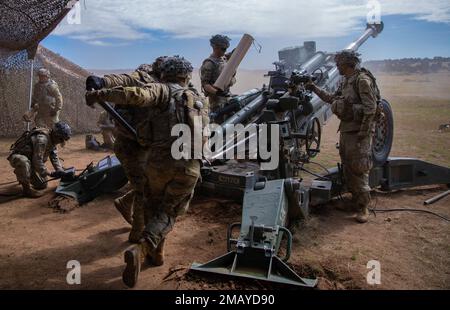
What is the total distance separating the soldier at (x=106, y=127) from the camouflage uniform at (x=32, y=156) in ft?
10.9

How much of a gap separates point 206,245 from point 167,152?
1369 millimetres

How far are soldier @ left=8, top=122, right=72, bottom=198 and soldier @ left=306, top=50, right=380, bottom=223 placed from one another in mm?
3720

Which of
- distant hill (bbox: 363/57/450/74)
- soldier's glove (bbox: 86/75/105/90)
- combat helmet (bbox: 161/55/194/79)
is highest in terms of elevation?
combat helmet (bbox: 161/55/194/79)

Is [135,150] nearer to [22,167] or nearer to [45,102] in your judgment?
[22,167]

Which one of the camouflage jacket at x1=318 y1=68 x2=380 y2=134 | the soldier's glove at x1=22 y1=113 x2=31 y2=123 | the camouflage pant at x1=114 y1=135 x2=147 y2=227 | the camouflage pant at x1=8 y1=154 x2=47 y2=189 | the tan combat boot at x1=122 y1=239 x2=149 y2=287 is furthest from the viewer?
the soldier's glove at x1=22 y1=113 x2=31 y2=123

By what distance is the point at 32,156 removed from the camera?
6.20 meters

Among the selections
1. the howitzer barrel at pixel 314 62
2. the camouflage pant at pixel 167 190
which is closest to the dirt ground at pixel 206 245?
the camouflage pant at pixel 167 190

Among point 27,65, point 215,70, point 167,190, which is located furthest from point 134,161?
point 27,65

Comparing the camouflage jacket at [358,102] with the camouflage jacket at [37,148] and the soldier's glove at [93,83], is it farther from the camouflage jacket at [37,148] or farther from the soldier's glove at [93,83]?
the camouflage jacket at [37,148]

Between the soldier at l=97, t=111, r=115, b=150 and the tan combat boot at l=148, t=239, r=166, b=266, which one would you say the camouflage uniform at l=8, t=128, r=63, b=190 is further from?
the soldier at l=97, t=111, r=115, b=150

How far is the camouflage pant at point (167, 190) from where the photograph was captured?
12.3 feet

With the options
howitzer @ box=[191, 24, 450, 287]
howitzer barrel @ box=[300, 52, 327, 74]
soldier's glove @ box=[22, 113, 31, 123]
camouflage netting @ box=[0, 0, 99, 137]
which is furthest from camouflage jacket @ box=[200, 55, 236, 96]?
soldier's glove @ box=[22, 113, 31, 123]

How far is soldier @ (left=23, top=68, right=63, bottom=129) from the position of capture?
8727mm

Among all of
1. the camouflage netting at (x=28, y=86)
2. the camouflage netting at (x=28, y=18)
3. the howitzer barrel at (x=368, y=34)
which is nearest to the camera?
the camouflage netting at (x=28, y=18)
